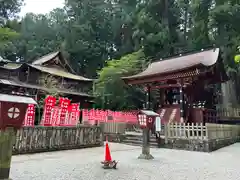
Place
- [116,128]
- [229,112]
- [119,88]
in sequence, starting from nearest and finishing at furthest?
[116,128] → [229,112] → [119,88]

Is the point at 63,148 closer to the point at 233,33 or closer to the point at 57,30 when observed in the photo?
the point at 233,33

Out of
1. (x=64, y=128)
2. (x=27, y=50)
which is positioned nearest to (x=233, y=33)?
(x=64, y=128)

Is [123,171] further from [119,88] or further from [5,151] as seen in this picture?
[119,88]

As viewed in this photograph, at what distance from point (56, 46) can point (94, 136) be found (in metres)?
28.7

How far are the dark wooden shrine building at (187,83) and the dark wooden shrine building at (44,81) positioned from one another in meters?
10.3

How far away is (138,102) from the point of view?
24.7 m

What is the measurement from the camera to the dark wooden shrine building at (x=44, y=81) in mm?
20969

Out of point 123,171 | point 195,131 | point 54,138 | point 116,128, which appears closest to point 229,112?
point 195,131

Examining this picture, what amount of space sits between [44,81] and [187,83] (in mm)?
15883

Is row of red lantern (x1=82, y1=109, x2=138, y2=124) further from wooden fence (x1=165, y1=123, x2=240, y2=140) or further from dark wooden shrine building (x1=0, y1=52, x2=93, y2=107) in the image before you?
wooden fence (x1=165, y1=123, x2=240, y2=140)

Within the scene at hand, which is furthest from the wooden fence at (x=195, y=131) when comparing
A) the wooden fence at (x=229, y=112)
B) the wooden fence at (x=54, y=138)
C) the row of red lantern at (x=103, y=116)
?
the wooden fence at (x=229, y=112)

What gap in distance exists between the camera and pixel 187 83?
539 inches

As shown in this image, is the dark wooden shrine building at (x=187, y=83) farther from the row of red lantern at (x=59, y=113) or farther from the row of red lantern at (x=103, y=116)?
the row of red lantern at (x=59, y=113)

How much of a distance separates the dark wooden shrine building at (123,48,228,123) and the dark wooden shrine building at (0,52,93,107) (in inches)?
406
